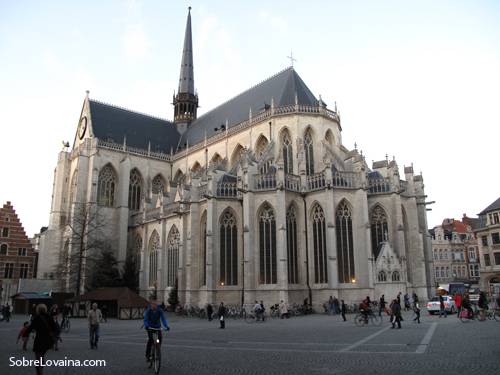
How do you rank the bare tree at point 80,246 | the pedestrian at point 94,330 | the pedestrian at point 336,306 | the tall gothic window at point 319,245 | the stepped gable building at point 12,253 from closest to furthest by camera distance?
the pedestrian at point 94,330 < the pedestrian at point 336,306 < the tall gothic window at point 319,245 < the bare tree at point 80,246 < the stepped gable building at point 12,253

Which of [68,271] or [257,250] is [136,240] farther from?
[257,250]

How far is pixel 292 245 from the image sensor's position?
32.1 meters

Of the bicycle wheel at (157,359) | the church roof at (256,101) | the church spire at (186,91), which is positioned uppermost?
the church spire at (186,91)

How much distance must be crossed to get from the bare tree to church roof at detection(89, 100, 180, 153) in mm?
9865

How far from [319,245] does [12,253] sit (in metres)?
33.7

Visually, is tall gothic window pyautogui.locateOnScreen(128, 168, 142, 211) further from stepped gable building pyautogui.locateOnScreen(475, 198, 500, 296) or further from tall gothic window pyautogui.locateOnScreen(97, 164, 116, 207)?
stepped gable building pyautogui.locateOnScreen(475, 198, 500, 296)

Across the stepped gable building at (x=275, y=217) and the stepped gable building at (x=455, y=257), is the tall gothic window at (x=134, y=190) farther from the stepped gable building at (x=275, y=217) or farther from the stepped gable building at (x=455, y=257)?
the stepped gable building at (x=455, y=257)

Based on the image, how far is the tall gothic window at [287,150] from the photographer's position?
37.0 meters

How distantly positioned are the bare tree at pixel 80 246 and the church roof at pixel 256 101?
15080mm

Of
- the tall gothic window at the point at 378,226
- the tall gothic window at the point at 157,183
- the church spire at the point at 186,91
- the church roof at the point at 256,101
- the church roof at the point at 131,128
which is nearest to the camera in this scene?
the tall gothic window at the point at 378,226

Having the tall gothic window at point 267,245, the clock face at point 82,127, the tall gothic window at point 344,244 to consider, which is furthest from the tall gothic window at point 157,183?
the tall gothic window at point 344,244

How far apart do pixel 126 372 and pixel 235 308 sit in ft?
72.8

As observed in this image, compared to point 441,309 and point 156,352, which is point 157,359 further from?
point 441,309

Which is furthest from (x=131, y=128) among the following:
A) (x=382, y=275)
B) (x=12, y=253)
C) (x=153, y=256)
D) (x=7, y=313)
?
(x=382, y=275)
